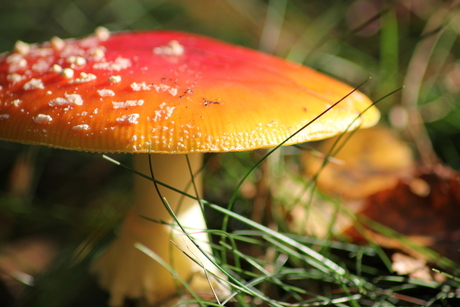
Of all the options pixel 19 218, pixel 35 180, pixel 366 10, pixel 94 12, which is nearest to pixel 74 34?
pixel 94 12

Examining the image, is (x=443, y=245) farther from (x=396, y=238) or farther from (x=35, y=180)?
(x=35, y=180)

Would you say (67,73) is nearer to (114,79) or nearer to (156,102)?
(114,79)

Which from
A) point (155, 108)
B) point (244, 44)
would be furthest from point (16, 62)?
point (244, 44)

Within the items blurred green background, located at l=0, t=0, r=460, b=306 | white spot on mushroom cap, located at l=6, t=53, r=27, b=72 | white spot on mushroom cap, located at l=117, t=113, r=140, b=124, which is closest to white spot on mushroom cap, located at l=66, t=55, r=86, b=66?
white spot on mushroom cap, located at l=6, t=53, r=27, b=72

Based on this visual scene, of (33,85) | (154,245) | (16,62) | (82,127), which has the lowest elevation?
(154,245)

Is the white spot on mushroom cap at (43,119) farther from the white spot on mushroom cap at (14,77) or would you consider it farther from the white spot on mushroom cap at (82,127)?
the white spot on mushroom cap at (14,77)

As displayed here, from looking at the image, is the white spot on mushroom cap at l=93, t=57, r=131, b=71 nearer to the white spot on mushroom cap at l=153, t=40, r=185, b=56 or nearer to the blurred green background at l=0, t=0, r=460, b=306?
the white spot on mushroom cap at l=153, t=40, r=185, b=56

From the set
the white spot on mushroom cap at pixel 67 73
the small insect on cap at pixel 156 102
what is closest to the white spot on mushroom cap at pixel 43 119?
the small insect on cap at pixel 156 102
